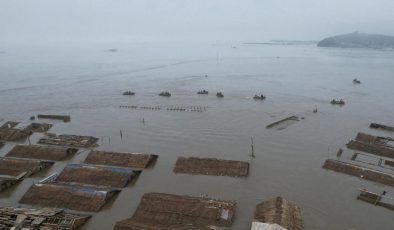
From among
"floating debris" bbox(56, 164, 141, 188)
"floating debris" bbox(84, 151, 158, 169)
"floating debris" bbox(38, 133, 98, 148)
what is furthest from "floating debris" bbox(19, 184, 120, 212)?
"floating debris" bbox(38, 133, 98, 148)

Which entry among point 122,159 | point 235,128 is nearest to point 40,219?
point 122,159

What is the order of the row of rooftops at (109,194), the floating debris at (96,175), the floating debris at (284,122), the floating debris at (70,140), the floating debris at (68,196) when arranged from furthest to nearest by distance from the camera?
1. the floating debris at (284,122)
2. the floating debris at (70,140)
3. the floating debris at (96,175)
4. the floating debris at (68,196)
5. the row of rooftops at (109,194)

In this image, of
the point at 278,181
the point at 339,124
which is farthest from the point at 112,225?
the point at 339,124

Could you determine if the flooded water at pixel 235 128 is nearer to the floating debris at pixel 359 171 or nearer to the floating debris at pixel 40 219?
the floating debris at pixel 359 171

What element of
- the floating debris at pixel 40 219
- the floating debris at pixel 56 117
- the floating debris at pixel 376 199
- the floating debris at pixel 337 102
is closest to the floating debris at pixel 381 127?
the floating debris at pixel 337 102

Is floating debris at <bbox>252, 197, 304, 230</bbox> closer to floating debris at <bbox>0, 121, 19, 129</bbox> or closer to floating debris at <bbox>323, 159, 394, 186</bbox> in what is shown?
floating debris at <bbox>323, 159, 394, 186</bbox>
